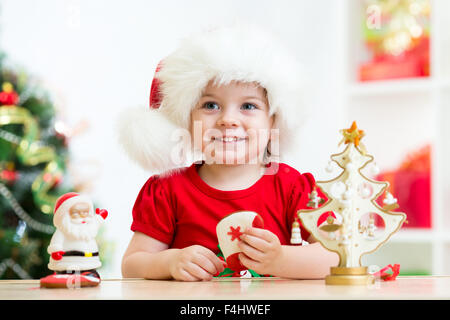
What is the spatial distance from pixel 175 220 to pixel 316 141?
174cm

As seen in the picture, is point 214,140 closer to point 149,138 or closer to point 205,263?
point 149,138

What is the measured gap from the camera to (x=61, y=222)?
2.42 feet

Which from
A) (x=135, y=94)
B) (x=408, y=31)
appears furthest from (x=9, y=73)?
(x=408, y=31)

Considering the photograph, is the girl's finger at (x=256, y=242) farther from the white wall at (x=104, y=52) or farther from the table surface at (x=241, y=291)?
the white wall at (x=104, y=52)

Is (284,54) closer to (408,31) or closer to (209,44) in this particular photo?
(209,44)

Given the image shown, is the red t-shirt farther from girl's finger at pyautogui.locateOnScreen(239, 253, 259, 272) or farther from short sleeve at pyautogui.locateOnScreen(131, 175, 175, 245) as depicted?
girl's finger at pyautogui.locateOnScreen(239, 253, 259, 272)

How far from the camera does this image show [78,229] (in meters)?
0.73

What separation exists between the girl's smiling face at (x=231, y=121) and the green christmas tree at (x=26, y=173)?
164 centimetres

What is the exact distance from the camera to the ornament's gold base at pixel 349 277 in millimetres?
698

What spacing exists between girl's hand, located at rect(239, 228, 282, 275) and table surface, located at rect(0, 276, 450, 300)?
0.04 meters

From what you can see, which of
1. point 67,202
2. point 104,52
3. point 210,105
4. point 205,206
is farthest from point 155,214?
point 104,52

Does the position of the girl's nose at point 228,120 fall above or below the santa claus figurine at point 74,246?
above

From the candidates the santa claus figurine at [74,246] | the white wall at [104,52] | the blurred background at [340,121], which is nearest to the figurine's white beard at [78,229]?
the santa claus figurine at [74,246]

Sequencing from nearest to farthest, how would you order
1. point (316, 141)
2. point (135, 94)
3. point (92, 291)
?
point (92, 291)
point (316, 141)
point (135, 94)
